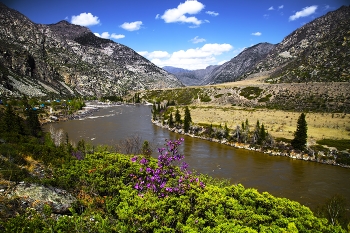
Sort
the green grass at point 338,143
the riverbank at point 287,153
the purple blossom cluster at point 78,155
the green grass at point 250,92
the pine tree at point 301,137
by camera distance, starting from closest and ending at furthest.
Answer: the purple blossom cluster at point 78,155, the riverbank at point 287,153, the green grass at point 338,143, the pine tree at point 301,137, the green grass at point 250,92

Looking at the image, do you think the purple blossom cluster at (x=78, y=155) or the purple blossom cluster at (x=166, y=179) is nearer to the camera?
the purple blossom cluster at (x=166, y=179)

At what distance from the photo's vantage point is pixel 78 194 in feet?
57.1

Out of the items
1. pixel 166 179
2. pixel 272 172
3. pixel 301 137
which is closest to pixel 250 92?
pixel 301 137

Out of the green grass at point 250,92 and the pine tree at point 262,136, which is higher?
the green grass at point 250,92

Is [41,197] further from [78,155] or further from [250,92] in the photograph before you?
[250,92]

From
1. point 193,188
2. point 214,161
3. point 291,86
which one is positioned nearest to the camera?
point 193,188

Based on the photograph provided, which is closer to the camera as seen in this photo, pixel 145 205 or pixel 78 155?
pixel 145 205

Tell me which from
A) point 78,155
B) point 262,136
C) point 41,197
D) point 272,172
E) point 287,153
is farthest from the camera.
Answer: point 262,136

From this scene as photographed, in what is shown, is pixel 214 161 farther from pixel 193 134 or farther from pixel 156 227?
pixel 156 227

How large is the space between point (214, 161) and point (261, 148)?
564 inches

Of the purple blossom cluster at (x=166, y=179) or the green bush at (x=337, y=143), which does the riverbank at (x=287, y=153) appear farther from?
the purple blossom cluster at (x=166, y=179)

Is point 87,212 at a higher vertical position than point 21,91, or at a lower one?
lower

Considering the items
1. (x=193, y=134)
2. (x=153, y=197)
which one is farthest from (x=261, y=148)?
(x=153, y=197)

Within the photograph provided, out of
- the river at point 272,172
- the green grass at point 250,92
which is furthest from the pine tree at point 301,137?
the green grass at point 250,92
